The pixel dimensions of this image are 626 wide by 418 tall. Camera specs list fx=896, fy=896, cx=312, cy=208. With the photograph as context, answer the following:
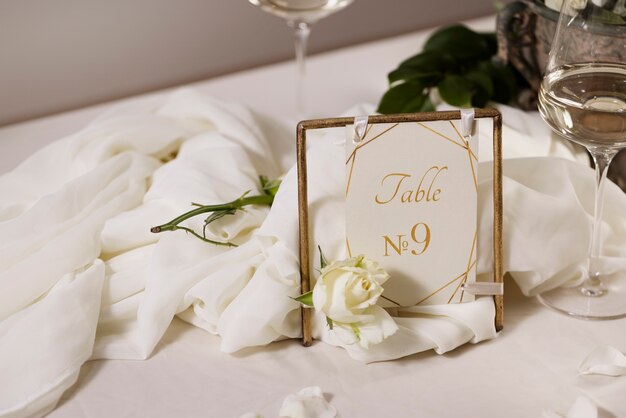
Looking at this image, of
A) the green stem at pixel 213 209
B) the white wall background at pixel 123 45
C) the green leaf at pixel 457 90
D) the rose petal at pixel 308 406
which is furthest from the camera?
the white wall background at pixel 123 45

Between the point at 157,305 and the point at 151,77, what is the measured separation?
0.64 metres

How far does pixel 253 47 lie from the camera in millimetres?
1503

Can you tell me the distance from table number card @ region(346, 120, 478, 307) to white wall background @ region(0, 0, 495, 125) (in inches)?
25.5

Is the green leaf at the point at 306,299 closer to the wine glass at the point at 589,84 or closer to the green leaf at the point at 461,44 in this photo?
the wine glass at the point at 589,84

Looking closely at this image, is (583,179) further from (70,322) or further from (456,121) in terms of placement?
(70,322)

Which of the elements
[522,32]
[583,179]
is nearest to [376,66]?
[522,32]

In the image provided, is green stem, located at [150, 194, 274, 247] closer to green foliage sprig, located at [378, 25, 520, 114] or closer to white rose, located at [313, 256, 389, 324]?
white rose, located at [313, 256, 389, 324]

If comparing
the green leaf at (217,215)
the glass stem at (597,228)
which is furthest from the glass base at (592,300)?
the green leaf at (217,215)

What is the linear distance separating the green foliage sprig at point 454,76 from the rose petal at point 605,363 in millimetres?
443

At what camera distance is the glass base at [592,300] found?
3.02 feet

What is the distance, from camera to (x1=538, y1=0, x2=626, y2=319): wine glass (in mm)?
833

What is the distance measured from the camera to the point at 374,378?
85cm

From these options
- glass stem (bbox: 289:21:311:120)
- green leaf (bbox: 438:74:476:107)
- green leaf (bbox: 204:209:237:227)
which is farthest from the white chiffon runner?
glass stem (bbox: 289:21:311:120)

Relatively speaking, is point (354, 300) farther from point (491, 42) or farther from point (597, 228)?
point (491, 42)
